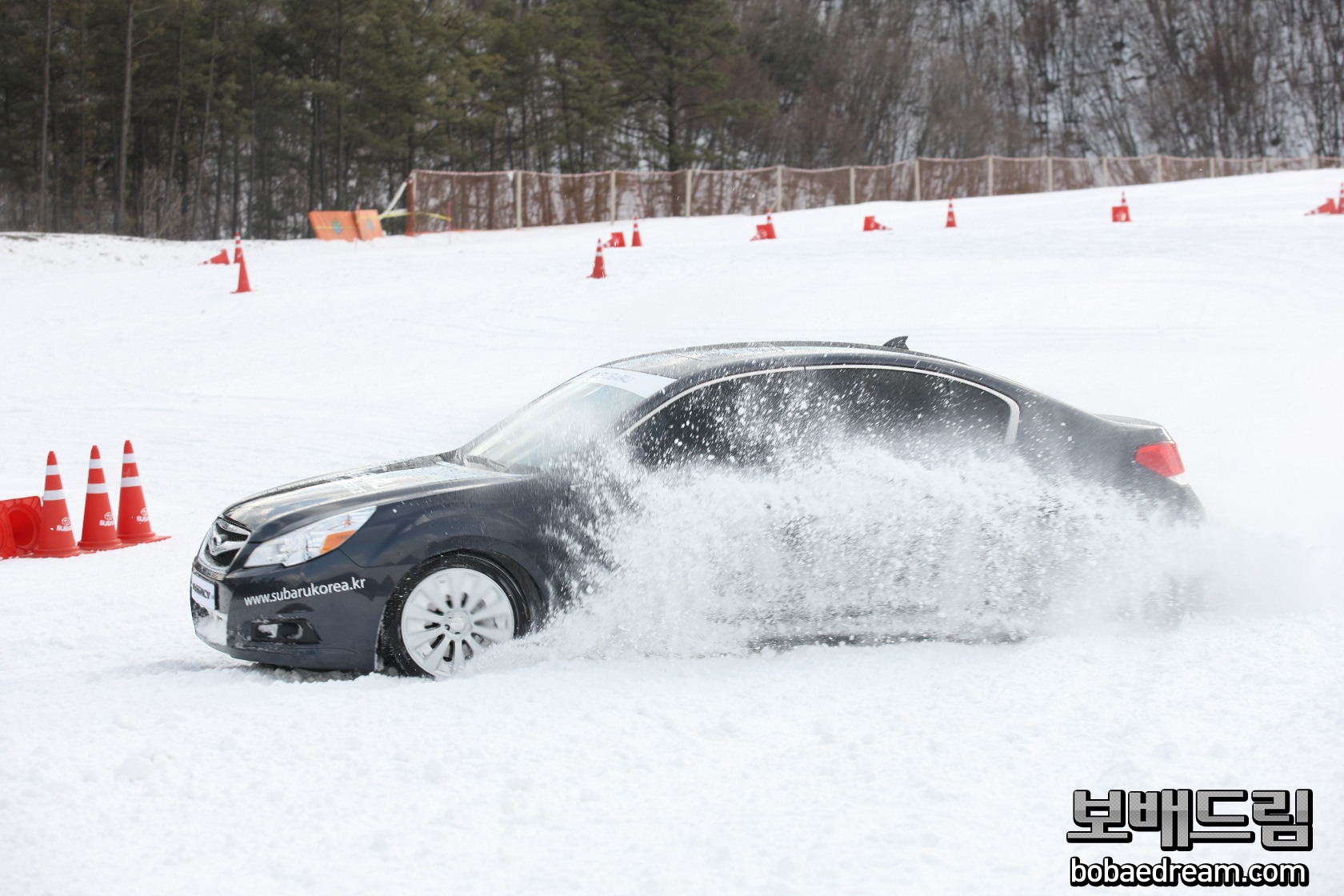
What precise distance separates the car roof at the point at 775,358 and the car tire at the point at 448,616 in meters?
1.18

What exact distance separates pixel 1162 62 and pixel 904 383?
292 feet

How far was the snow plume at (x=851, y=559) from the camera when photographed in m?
4.85

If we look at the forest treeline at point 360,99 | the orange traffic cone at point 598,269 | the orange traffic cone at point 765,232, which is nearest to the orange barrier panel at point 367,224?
the orange traffic cone at point 765,232

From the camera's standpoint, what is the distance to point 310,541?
4.68 meters

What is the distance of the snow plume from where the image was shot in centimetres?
485

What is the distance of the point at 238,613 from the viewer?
4684 millimetres

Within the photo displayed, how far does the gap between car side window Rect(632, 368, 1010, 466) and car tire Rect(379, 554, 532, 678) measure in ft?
2.59

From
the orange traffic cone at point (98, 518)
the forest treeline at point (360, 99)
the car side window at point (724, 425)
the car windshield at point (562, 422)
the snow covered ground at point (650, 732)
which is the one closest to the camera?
the snow covered ground at point (650, 732)

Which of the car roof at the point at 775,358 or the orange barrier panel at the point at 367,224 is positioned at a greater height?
the orange barrier panel at the point at 367,224

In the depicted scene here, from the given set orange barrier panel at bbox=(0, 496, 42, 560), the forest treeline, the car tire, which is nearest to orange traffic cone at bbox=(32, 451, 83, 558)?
orange barrier panel at bbox=(0, 496, 42, 560)

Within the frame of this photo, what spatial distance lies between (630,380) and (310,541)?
5.06 feet

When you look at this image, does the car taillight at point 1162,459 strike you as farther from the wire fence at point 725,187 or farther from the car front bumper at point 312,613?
the wire fence at point 725,187

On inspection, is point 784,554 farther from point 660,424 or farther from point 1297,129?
point 1297,129

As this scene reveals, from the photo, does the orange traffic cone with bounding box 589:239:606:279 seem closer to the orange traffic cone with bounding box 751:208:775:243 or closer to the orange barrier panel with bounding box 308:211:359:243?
the orange traffic cone with bounding box 751:208:775:243
